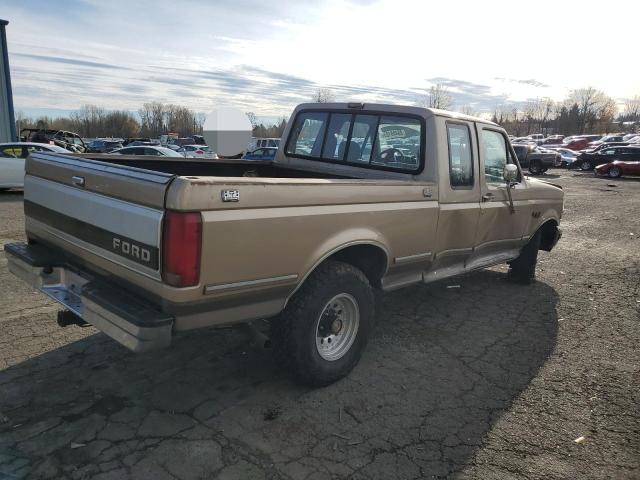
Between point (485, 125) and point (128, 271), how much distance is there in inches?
156

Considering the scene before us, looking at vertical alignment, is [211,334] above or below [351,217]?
below

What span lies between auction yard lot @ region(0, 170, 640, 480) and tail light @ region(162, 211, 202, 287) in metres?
1.05

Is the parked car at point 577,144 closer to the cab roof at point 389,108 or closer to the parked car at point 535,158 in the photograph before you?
the parked car at point 535,158

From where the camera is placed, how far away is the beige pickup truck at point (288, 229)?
269 cm

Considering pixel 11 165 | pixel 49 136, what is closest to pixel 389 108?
pixel 11 165

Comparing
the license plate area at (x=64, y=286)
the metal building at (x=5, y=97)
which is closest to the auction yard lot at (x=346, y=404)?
the license plate area at (x=64, y=286)

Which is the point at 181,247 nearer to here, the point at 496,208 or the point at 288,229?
the point at 288,229

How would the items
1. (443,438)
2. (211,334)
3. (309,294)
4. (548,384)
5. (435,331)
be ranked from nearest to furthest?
(443,438), (309,294), (548,384), (211,334), (435,331)

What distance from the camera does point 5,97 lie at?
21.3 meters

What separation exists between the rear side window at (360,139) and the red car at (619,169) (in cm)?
2808

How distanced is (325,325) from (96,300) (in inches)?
61.7

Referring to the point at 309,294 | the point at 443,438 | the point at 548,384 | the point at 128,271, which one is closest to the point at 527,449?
the point at 443,438

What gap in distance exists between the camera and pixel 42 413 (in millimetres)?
3139

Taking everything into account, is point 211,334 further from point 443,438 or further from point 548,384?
point 548,384
